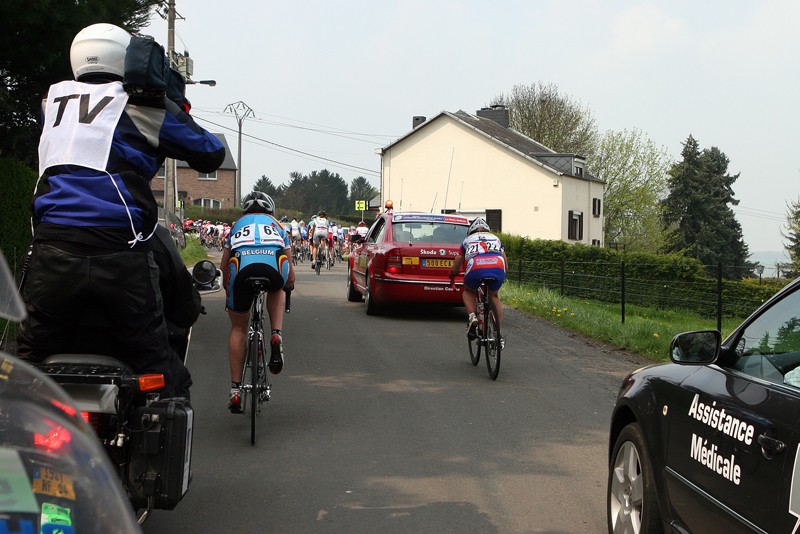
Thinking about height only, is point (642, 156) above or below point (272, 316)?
above

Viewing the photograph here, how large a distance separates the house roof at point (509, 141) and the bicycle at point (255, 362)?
150 ft

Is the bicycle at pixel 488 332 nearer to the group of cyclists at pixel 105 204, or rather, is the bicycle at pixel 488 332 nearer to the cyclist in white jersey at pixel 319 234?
the group of cyclists at pixel 105 204

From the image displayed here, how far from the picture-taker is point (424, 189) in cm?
5456

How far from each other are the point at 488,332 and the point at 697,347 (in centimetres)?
565

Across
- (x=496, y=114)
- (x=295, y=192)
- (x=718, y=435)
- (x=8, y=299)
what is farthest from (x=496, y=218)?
(x=295, y=192)

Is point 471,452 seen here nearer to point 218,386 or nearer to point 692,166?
point 218,386

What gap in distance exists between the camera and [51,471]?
1.51 metres

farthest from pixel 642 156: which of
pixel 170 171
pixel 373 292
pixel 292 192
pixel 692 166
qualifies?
pixel 292 192

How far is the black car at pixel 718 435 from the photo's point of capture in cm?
304

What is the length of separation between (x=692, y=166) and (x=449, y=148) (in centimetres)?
3290

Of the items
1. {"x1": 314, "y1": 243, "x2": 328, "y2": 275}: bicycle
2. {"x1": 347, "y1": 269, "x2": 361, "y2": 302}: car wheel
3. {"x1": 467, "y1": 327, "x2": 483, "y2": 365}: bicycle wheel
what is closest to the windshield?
{"x1": 467, "y1": 327, "x2": 483, "y2": 365}: bicycle wheel

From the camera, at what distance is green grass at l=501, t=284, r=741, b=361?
A: 1243 cm

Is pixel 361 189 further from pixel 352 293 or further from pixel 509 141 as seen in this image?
pixel 352 293

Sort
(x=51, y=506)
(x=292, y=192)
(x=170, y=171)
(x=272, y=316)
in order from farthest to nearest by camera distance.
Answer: (x=292, y=192), (x=170, y=171), (x=272, y=316), (x=51, y=506)
